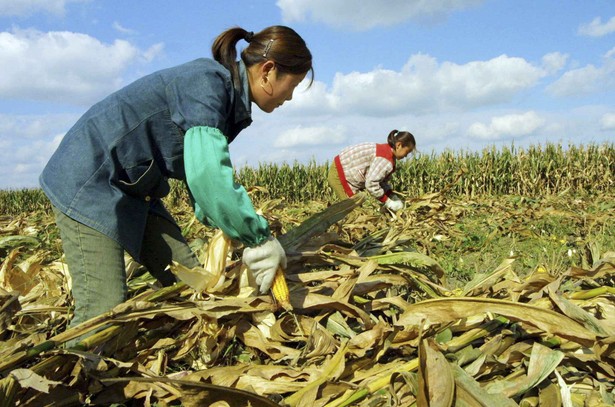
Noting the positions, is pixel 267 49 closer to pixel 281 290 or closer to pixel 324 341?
pixel 281 290

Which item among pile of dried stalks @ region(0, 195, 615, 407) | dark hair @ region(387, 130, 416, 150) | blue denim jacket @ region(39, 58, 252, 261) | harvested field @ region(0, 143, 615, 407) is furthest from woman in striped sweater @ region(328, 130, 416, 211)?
blue denim jacket @ region(39, 58, 252, 261)

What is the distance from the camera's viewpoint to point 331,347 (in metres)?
2.05

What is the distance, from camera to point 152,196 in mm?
2578

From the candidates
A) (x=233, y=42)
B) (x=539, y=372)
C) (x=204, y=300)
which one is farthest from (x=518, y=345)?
(x=233, y=42)

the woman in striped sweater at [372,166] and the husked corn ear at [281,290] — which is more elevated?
the woman in striped sweater at [372,166]

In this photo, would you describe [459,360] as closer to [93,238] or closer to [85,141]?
[93,238]

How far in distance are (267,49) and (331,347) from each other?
4.17 feet

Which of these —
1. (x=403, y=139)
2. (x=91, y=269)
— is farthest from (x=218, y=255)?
(x=403, y=139)

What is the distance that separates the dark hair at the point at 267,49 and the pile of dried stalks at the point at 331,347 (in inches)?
37.8

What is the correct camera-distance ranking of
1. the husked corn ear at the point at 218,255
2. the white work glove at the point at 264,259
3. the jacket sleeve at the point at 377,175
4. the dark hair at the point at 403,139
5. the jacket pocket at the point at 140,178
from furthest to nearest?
the dark hair at the point at 403,139 < the jacket sleeve at the point at 377,175 < the husked corn ear at the point at 218,255 < the jacket pocket at the point at 140,178 < the white work glove at the point at 264,259

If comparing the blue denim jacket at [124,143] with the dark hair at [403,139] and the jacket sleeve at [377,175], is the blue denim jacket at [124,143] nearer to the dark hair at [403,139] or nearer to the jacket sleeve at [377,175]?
the jacket sleeve at [377,175]

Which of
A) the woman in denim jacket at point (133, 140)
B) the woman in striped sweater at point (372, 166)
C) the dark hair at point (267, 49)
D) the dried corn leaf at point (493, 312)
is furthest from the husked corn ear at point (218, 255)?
the woman in striped sweater at point (372, 166)

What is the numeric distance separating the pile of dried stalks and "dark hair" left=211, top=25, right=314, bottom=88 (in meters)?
0.96

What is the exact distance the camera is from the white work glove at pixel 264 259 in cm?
205
